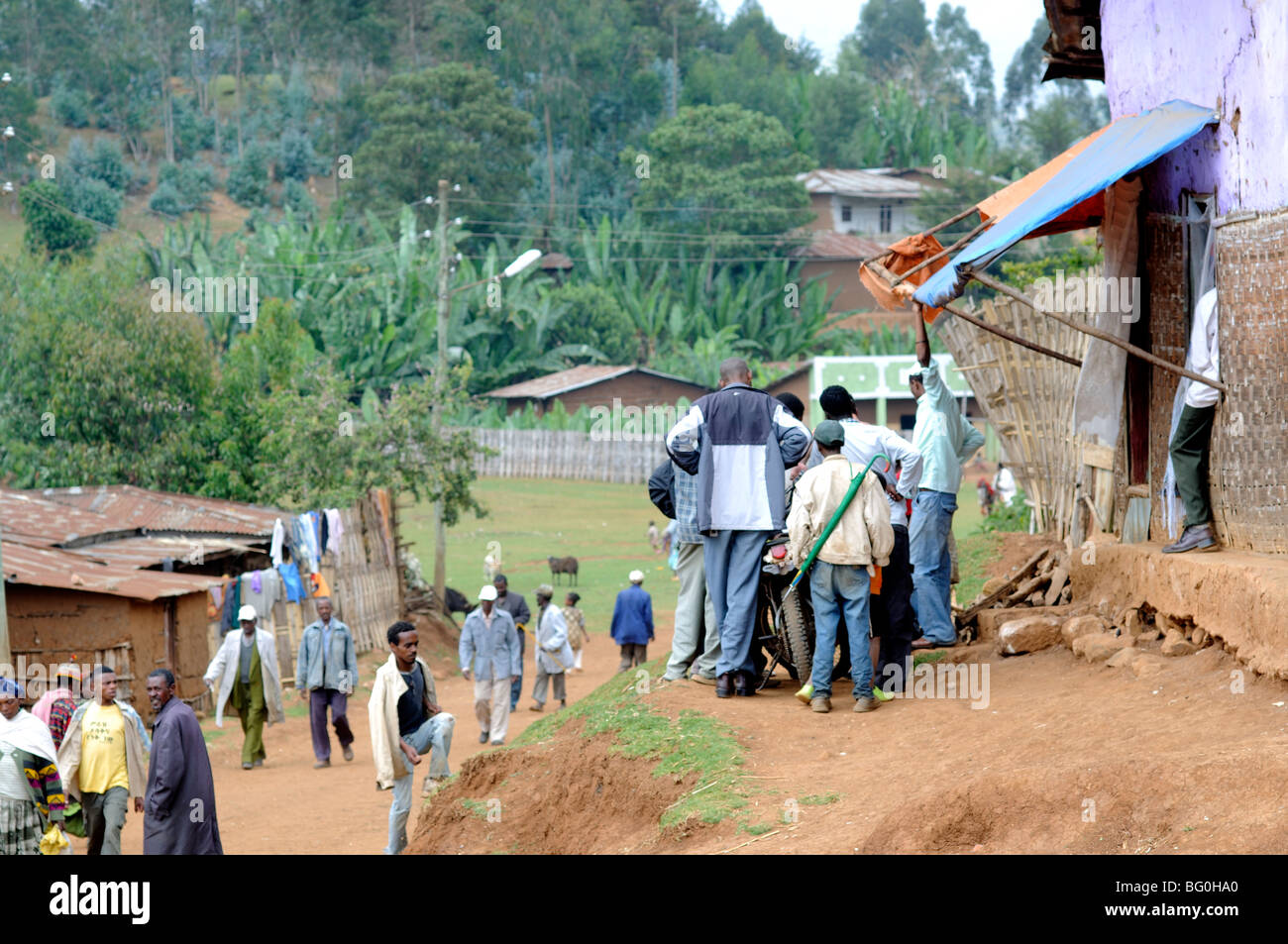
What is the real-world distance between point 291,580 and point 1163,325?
12719mm

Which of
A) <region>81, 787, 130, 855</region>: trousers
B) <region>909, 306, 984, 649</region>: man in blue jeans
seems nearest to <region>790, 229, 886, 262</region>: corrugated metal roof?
<region>909, 306, 984, 649</region>: man in blue jeans

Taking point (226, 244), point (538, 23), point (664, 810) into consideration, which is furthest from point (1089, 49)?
point (538, 23)

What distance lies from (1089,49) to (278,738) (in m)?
11.3

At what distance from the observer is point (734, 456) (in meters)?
8.27

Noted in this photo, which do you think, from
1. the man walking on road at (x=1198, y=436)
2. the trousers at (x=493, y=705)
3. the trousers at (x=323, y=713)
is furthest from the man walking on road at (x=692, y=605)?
the trousers at (x=323, y=713)

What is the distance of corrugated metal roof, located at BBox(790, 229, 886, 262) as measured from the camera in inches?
2448

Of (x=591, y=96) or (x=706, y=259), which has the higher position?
(x=591, y=96)

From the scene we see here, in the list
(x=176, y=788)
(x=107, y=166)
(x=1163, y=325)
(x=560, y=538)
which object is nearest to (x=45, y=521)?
(x=176, y=788)

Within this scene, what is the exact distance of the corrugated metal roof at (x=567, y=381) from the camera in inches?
1978

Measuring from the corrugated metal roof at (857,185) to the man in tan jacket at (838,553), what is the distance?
6166cm

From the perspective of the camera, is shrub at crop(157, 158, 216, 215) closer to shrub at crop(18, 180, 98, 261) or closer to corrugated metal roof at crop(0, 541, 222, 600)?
shrub at crop(18, 180, 98, 261)

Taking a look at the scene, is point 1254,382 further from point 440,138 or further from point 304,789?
point 440,138

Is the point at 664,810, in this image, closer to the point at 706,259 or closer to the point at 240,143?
the point at 706,259
